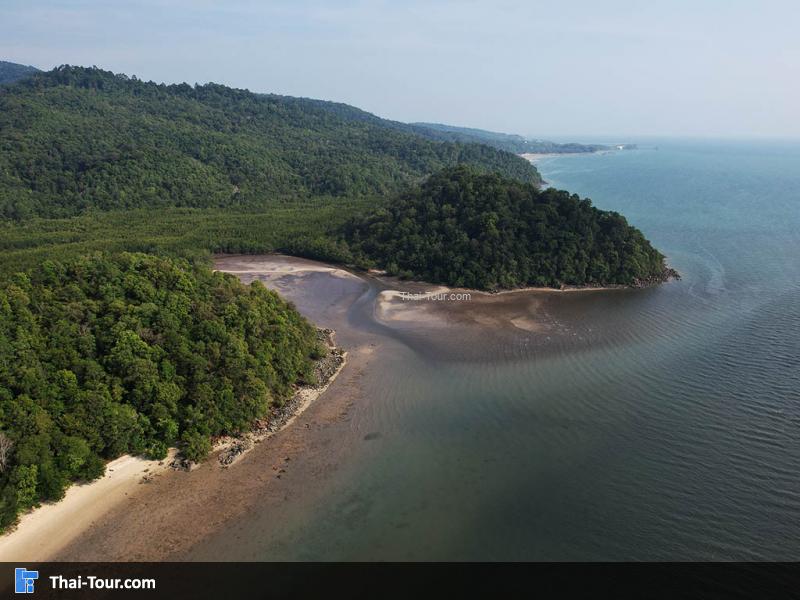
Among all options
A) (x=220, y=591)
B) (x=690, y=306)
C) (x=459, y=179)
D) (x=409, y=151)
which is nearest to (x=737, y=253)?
(x=690, y=306)

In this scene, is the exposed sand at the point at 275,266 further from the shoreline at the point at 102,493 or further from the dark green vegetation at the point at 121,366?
the shoreline at the point at 102,493

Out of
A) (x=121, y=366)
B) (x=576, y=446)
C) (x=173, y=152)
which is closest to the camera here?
(x=576, y=446)

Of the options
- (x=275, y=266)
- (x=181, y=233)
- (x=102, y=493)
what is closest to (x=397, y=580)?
(x=102, y=493)

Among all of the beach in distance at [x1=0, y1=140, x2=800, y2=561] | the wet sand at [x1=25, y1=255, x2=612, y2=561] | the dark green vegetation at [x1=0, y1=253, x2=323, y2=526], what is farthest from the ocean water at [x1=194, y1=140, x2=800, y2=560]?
the dark green vegetation at [x1=0, y1=253, x2=323, y2=526]

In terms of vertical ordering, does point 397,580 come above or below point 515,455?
below

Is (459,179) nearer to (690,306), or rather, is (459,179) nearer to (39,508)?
(690,306)

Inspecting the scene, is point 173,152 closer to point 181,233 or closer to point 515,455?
point 181,233
